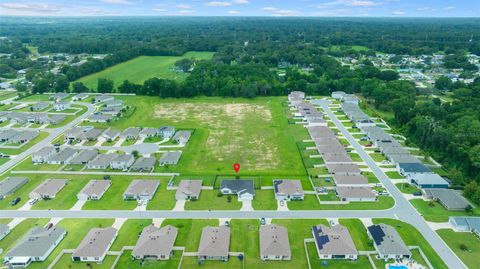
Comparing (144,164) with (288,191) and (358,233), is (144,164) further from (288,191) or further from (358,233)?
(358,233)

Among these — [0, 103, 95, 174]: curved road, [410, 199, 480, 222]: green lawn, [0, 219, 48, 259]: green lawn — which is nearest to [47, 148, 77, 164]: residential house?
[0, 103, 95, 174]: curved road

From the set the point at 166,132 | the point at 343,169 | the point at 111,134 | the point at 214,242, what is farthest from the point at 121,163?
the point at 343,169

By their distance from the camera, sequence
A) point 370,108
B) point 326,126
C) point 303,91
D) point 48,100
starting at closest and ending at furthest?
point 326,126 < point 370,108 < point 48,100 < point 303,91

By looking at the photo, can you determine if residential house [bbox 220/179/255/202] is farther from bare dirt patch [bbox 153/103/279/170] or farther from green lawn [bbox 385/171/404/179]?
green lawn [bbox 385/171/404/179]

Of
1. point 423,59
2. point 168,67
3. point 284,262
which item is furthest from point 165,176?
point 423,59

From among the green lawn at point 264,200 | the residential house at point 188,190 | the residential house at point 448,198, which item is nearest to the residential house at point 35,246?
the residential house at point 188,190

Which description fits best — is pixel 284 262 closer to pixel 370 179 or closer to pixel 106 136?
pixel 370 179
